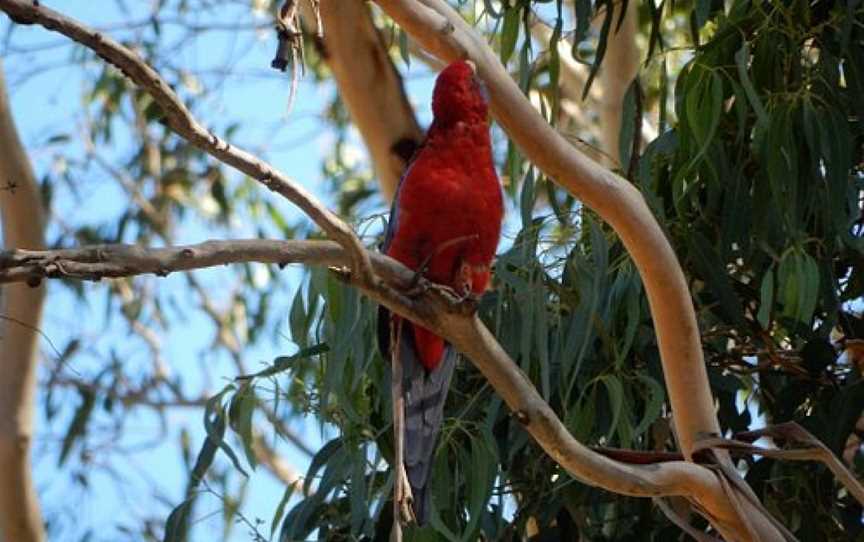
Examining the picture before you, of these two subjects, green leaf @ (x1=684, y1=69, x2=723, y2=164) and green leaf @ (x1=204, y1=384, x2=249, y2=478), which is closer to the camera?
green leaf @ (x1=684, y1=69, x2=723, y2=164)

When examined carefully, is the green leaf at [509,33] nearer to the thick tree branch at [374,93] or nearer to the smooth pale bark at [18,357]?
the thick tree branch at [374,93]

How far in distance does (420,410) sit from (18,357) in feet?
4.50

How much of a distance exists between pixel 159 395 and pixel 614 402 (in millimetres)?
4031

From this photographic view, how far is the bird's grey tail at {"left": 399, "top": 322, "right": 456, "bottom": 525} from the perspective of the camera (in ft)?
7.97

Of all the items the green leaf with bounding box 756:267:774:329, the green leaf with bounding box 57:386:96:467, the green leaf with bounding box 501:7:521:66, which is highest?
the green leaf with bounding box 57:386:96:467

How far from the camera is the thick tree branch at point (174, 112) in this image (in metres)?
1.74

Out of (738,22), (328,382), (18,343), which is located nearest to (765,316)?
(738,22)

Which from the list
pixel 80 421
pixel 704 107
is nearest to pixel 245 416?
pixel 704 107

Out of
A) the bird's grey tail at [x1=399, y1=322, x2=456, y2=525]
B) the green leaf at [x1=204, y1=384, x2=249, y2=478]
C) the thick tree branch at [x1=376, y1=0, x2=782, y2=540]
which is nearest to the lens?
the thick tree branch at [x1=376, y1=0, x2=782, y2=540]

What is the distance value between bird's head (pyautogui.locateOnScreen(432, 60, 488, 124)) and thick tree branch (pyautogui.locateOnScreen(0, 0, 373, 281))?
65 centimetres

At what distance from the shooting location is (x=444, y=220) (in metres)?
2.56

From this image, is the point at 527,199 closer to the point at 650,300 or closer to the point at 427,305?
the point at 650,300

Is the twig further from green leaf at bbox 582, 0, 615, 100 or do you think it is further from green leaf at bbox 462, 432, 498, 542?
green leaf at bbox 582, 0, 615, 100

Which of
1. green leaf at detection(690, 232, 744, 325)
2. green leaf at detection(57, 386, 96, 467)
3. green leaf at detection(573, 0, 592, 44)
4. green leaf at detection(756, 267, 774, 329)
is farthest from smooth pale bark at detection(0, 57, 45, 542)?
green leaf at detection(57, 386, 96, 467)
